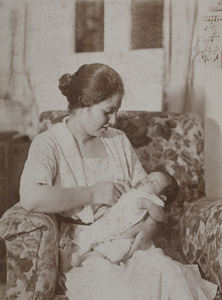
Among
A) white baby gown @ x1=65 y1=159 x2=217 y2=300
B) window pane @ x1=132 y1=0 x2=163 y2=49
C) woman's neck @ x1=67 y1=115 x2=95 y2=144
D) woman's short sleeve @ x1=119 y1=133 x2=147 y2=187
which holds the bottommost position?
white baby gown @ x1=65 y1=159 x2=217 y2=300

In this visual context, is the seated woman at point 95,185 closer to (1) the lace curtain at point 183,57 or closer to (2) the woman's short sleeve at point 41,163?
(2) the woman's short sleeve at point 41,163

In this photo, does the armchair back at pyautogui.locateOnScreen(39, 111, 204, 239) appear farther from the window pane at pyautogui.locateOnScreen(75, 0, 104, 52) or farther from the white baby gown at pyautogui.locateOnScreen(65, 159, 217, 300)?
the white baby gown at pyautogui.locateOnScreen(65, 159, 217, 300)

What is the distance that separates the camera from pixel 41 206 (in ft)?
5.69

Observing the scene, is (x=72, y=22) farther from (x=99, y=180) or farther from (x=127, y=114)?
(x=99, y=180)

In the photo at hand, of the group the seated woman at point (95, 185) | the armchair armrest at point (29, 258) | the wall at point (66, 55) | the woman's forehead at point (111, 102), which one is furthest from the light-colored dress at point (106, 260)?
the wall at point (66, 55)

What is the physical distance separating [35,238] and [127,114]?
Result: 953 millimetres

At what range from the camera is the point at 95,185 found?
189 centimetres

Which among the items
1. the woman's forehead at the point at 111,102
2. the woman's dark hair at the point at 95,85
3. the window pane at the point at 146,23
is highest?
the window pane at the point at 146,23

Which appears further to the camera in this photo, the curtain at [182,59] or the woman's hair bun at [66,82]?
the curtain at [182,59]

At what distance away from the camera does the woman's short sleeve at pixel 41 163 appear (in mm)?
1764

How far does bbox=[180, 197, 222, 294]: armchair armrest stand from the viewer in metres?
1.79

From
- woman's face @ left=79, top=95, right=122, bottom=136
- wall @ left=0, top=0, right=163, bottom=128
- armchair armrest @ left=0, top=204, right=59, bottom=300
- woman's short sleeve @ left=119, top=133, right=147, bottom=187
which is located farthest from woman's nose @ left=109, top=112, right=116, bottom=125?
wall @ left=0, top=0, right=163, bottom=128

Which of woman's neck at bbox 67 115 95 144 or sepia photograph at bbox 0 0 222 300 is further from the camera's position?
woman's neck at bbox 67 115 95 144

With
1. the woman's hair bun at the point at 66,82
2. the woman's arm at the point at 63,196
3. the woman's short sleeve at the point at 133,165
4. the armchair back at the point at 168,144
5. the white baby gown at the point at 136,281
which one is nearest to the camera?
the white baby gown at the point at 136,281
